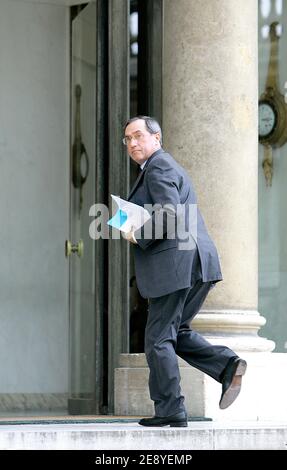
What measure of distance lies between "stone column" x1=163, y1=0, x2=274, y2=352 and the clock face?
2.06 meters

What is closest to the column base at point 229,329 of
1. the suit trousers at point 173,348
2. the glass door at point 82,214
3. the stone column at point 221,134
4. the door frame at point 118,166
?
the stone column at point 221,134

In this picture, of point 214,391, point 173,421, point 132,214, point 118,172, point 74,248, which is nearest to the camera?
point 132,214

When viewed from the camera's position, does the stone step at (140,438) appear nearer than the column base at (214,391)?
Yes

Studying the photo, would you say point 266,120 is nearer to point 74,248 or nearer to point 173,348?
point 74,248

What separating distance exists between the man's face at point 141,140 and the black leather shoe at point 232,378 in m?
1.12

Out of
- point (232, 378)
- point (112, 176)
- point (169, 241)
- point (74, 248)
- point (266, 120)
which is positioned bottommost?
point (232, 378)

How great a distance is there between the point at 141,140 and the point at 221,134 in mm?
1383

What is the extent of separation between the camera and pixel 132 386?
27.1 ft

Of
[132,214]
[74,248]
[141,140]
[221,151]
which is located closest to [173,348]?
[132,214]

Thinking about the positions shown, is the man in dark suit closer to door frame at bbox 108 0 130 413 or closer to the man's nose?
the man's nose

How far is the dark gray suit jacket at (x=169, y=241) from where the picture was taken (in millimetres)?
6762

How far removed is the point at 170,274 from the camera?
6812 millimetres

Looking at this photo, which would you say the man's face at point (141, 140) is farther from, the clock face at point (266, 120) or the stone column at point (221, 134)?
the clock face at point (266, 120)
